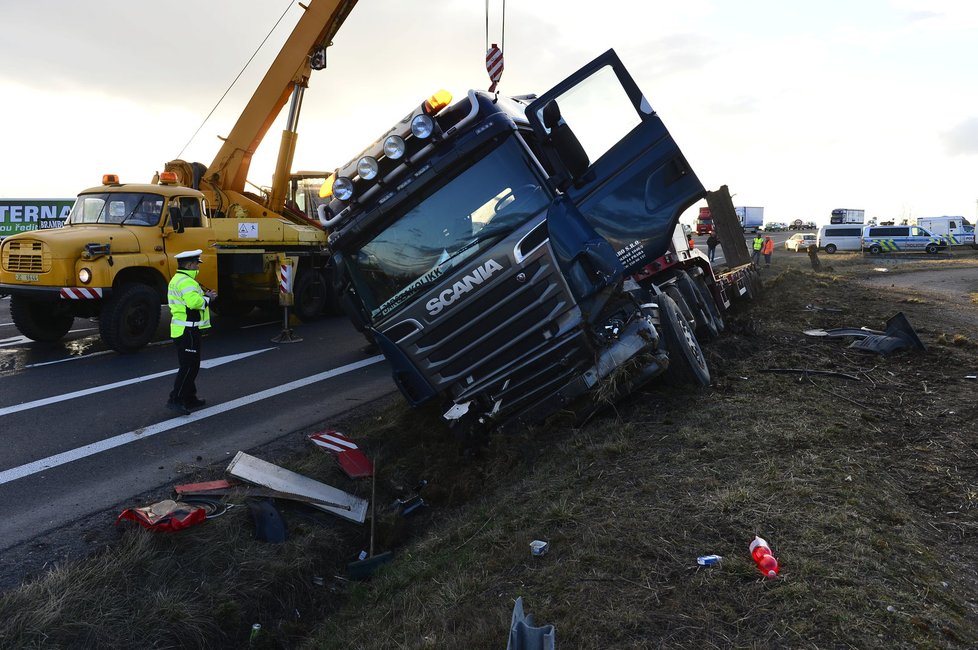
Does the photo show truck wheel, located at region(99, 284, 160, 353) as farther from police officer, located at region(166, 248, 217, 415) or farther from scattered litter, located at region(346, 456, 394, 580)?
scattered litter, located at region(346, 456, 394, 580)

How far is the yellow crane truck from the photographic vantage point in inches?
386

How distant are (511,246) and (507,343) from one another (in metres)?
0.75

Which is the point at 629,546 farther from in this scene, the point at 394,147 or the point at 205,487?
the point at 394,147

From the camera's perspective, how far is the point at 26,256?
9.89 metres

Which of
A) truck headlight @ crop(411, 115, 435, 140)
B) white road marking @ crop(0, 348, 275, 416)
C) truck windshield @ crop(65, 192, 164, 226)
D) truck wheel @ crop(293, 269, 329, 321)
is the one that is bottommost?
white road marking @ crop(0, 348, 275, 416)

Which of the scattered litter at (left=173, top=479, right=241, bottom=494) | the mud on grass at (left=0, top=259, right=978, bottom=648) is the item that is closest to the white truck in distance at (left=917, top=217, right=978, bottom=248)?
the mud on grass at (left=0, top=259, right=978, bottom=648)

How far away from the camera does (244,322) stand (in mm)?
13398

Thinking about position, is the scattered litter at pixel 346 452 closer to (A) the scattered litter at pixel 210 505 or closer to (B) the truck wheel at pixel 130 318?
(A) the scattered litter at pixel 210 505

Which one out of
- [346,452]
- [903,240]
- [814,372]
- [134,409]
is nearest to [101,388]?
[134,409]

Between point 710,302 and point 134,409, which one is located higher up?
point 134,409

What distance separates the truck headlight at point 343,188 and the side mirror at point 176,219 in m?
6.46

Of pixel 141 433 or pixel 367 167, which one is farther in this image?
pixel 141 433

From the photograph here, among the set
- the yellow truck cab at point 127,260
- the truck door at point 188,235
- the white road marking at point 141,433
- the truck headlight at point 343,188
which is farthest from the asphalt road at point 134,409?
the truck headlight at point 343,188

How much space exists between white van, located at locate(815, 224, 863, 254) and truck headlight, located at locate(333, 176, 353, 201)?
38.8m
